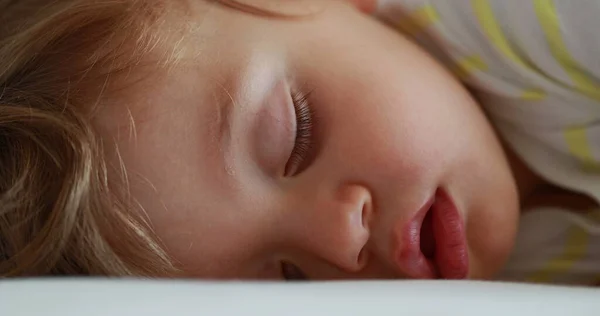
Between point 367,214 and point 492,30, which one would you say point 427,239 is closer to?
point 367,214

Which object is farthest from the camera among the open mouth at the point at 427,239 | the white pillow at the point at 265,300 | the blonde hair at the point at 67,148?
the open mouth at the point at 427,239

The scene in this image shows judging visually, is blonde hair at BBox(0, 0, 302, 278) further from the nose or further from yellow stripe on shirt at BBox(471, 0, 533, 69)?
yellow stripe on shirt at BBox(471, 0, 533, 69)

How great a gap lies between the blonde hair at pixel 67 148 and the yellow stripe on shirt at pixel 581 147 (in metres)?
0.54

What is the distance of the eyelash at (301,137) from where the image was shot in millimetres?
755

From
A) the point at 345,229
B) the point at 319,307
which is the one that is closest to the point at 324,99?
the point at 345,229

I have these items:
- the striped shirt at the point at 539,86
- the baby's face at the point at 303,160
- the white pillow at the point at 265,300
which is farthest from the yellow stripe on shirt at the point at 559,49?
the white pillow at the point at 265,300

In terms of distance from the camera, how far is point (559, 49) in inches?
33.0

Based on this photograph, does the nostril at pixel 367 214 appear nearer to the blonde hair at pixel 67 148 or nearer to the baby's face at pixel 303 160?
the baby's face at pixel 303 160

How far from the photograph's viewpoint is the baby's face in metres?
0.71

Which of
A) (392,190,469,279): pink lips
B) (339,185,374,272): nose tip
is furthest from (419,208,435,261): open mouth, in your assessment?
(339,185,374,272): nose tip

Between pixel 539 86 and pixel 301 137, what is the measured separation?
0.34 m

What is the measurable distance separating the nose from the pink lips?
0.04 metres

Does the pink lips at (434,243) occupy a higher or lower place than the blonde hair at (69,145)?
lower

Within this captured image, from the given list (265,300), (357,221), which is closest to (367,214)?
(357,221)
